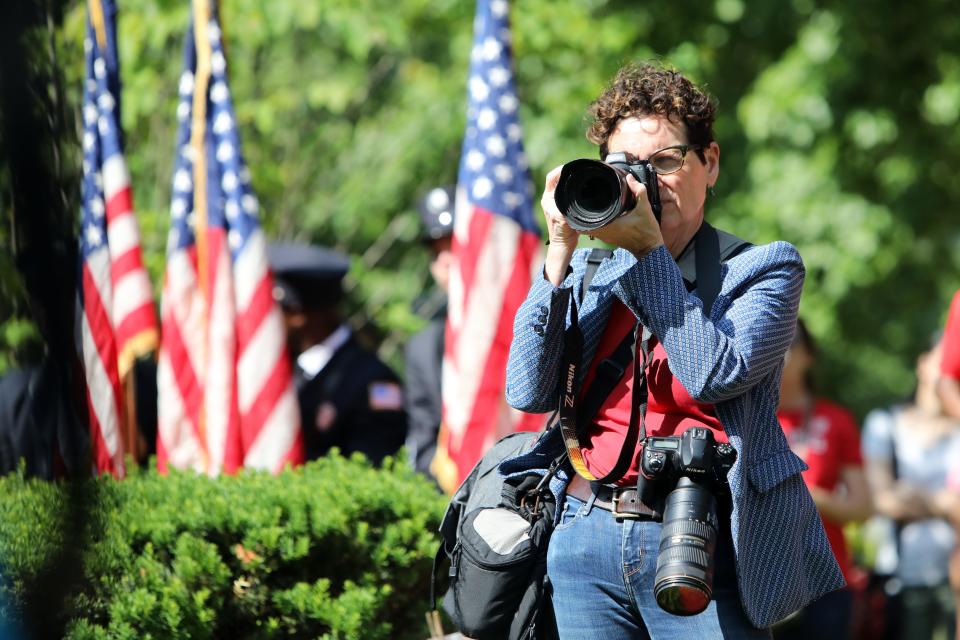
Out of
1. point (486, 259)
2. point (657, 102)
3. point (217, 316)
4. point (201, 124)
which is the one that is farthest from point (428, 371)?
point (657, 102)

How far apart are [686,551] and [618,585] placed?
27 cm

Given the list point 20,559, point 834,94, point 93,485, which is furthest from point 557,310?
point 834,94

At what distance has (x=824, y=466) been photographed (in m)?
Answer: 6.27

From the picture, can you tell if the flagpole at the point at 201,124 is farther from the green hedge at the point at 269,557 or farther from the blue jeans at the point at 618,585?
the blue jeans at the point at 618,585

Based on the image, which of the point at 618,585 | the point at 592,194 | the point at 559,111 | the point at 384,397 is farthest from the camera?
the point at 559,111

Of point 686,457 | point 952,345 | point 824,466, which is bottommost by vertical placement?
point 824,466

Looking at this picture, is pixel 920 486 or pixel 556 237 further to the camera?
pixel 920 486

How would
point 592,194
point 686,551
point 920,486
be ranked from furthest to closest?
1. point 920,486
2. point 592,194
3. point 686,551

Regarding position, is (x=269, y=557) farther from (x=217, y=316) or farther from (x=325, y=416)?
(x=217, y=316)

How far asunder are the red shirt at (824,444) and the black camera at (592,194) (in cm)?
378

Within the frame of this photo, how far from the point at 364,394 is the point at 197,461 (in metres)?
0.86

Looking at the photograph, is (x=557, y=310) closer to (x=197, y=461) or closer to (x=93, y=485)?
(x=93, y=485)

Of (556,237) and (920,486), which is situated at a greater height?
(556,237)

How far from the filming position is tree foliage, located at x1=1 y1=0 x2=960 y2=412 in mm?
8633
